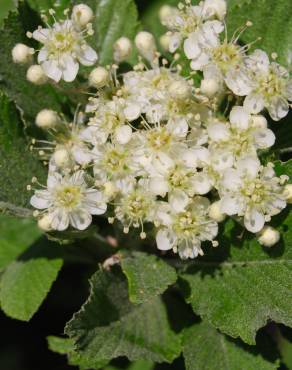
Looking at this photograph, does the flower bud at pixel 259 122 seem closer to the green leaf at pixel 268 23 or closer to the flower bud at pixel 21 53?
the green leaf at pixel 268 23

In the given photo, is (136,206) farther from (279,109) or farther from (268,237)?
(279,109)

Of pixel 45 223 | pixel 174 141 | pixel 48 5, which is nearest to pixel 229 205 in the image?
pixel 174 141

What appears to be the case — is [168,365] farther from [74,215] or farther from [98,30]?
[98,30]

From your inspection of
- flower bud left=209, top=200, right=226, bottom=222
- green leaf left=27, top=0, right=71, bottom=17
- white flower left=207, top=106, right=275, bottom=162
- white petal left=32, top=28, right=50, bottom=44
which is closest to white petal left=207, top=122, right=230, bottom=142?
white flower left=207, top=106, right=275, bottom=162

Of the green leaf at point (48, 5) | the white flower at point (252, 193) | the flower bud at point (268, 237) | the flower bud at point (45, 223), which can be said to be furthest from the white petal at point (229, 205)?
the green leaf at point (48, 5)

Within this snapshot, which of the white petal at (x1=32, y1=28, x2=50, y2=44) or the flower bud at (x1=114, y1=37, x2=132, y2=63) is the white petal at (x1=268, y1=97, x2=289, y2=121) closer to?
the flower bud at (x1=114, y1=37, x2=132, y2=63)
